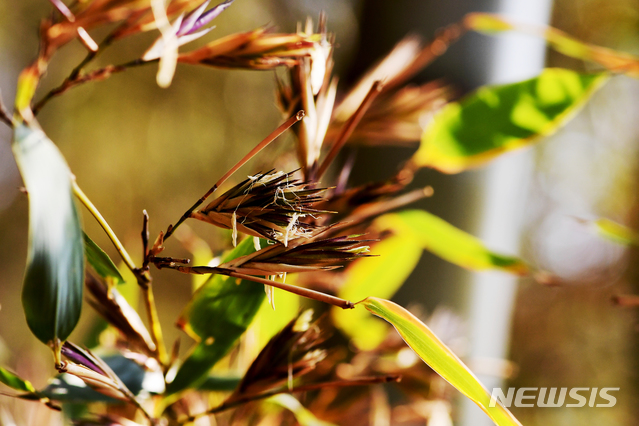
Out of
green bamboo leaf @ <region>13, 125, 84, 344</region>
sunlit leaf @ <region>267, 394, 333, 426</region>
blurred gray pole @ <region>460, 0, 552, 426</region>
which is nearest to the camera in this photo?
green bamboo leaf @ <region>13, 125, 84, 344</region>

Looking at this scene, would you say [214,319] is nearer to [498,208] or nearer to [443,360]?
[443,360]

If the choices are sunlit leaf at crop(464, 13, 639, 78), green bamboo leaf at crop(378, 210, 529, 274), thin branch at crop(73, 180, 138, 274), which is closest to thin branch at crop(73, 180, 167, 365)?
thin branch at crop(73, 180, 138, 274)

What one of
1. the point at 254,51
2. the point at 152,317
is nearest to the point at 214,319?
the point at 152,317

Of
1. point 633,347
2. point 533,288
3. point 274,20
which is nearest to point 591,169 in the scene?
point 533,288

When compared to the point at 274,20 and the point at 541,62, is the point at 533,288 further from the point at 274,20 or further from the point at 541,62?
the point at 541,62

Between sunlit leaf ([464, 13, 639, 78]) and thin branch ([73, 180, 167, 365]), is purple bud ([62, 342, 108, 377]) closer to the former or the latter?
thin branch ([73, 180, 167, 365])
